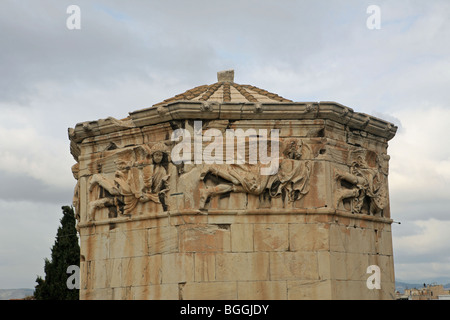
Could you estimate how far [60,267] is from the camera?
29484 millimetres

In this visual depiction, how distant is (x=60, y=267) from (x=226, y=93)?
17.8 m

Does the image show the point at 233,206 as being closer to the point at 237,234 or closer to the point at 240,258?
the point at 237,234

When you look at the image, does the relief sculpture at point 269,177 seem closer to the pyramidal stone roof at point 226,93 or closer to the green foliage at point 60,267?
the pyramidal stone roof at point 226,93

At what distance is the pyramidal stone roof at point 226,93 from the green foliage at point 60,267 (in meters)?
16.0

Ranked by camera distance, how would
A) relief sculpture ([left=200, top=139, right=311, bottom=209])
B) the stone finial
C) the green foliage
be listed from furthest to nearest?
the green foliage, the stone finial, relief sculpture ([left=200, top=139, right=311, bottom=209])

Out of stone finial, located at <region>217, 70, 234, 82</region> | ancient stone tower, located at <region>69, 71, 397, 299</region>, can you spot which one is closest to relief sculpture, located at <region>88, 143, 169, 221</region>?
ancient stone tower, located at <region>69, 71, 397, 299</region>

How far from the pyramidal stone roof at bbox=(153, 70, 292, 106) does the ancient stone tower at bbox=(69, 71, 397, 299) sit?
4.94ft

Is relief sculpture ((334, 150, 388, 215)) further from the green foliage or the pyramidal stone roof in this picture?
the green foliage

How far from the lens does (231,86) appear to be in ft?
48.4

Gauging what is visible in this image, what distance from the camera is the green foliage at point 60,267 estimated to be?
29078mm

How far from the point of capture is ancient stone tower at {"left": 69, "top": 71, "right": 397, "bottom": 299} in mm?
11547
